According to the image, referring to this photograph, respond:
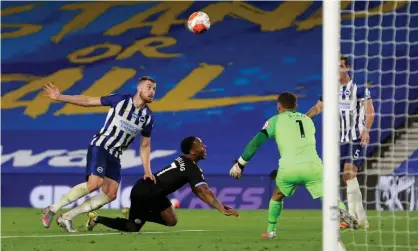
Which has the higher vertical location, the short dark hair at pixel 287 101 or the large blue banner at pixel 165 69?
the large blue banner at pixel 165 69

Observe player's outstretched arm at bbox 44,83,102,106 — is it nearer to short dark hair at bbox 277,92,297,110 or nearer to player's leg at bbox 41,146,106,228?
player's leg at bbox 41,146,106,228

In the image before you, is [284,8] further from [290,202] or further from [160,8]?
[290,202]

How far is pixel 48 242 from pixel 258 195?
959cm

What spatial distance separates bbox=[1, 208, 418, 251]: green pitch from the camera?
758 cm

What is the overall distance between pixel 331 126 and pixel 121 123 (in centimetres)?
486

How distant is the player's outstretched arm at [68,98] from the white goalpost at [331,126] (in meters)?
4.29

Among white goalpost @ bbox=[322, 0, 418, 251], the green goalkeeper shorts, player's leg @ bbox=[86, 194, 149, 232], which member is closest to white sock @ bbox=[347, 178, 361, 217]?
white goalpost @ bbox=[322, 0, 418, 251]

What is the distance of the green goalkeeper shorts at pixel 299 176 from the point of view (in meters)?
8.09

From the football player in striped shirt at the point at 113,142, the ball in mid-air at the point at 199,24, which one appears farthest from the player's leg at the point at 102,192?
the ball in mid-air at the point at 199,24

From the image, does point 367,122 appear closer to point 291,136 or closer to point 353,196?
point 353,196

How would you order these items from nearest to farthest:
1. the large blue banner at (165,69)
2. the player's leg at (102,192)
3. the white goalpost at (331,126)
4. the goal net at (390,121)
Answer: the white goalpost at (331,126) → the player's leg at (102,192) → the goal net at (390,121) → the large blue banner at (165,69)

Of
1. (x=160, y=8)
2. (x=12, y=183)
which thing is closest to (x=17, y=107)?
(x=12, y=183)

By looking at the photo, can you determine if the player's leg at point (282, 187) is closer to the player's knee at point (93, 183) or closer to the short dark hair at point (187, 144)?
the short dark hair at point (187, 144)

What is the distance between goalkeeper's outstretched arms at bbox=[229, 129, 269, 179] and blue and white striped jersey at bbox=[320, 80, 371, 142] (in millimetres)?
2390
